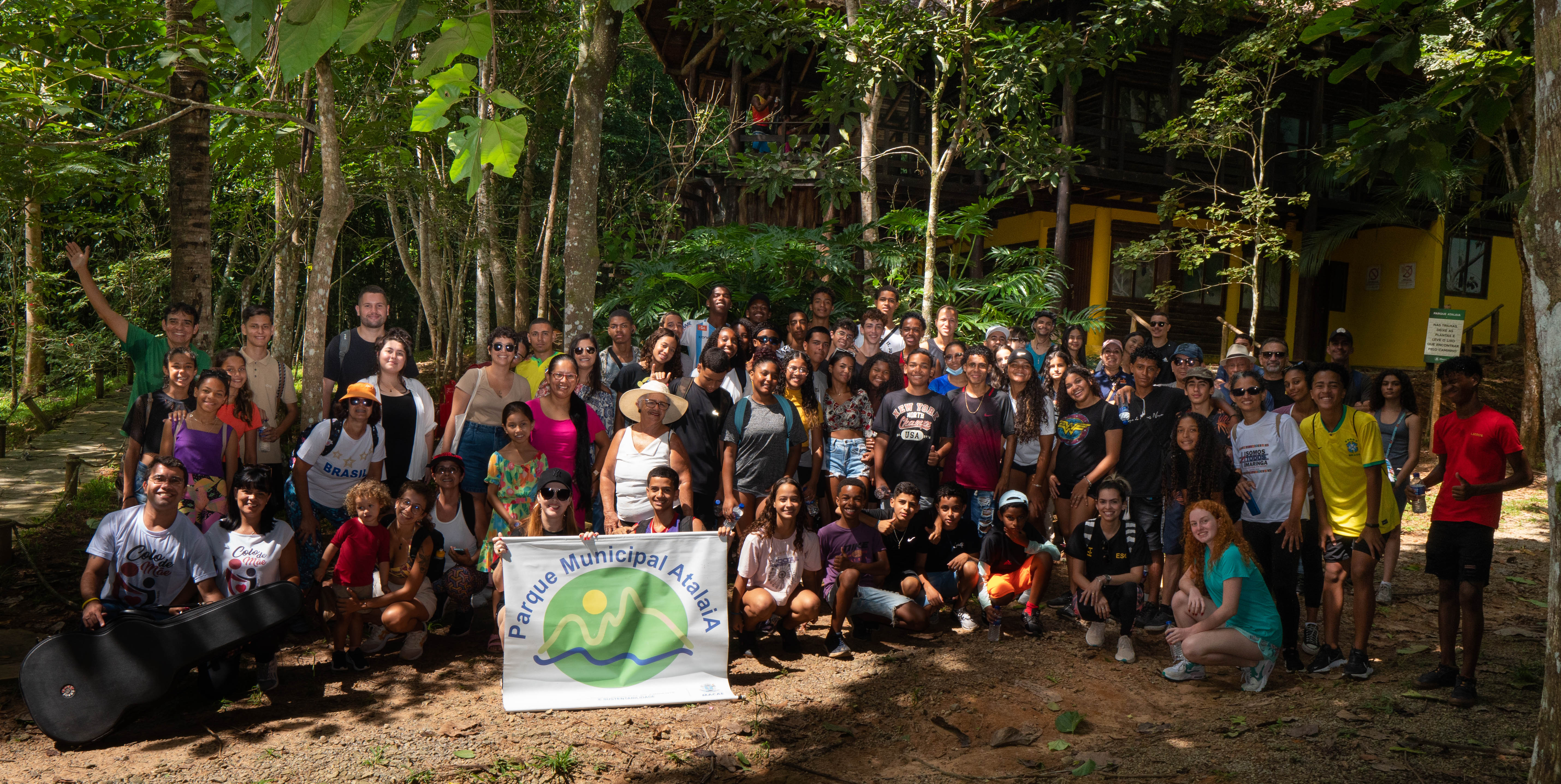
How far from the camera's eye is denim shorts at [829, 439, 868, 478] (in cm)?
648

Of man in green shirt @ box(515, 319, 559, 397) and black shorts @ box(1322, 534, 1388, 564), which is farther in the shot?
man in green shirt @ box(515, 319, 559, 397)

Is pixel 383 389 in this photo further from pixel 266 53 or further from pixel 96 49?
pixel 266 53

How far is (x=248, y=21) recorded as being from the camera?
1962 mm

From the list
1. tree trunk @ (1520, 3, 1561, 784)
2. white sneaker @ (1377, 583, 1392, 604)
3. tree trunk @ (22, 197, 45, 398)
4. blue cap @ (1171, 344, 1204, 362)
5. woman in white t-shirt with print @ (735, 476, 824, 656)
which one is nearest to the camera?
tree trunk @ (1520, 3, 1561, 784)

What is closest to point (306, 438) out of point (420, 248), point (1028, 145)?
point (1028, 145)

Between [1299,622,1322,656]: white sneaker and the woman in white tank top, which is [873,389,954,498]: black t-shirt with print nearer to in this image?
the woman in white tank top

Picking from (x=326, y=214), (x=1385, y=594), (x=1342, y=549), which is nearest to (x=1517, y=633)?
(x=1385, y=594)

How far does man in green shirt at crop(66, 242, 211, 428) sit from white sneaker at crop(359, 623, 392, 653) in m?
1.86

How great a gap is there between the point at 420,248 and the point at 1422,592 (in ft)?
47.6

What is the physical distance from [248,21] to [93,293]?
15.5 ft

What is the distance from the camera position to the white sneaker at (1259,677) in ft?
16.8

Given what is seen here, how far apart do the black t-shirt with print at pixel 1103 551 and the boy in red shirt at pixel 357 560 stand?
4.24 metres

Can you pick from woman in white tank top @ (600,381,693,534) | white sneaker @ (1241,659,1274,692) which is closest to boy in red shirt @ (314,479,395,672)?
woman in white tank top @ (600,381,693,534)

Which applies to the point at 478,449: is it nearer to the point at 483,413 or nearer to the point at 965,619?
the point at 483,413
